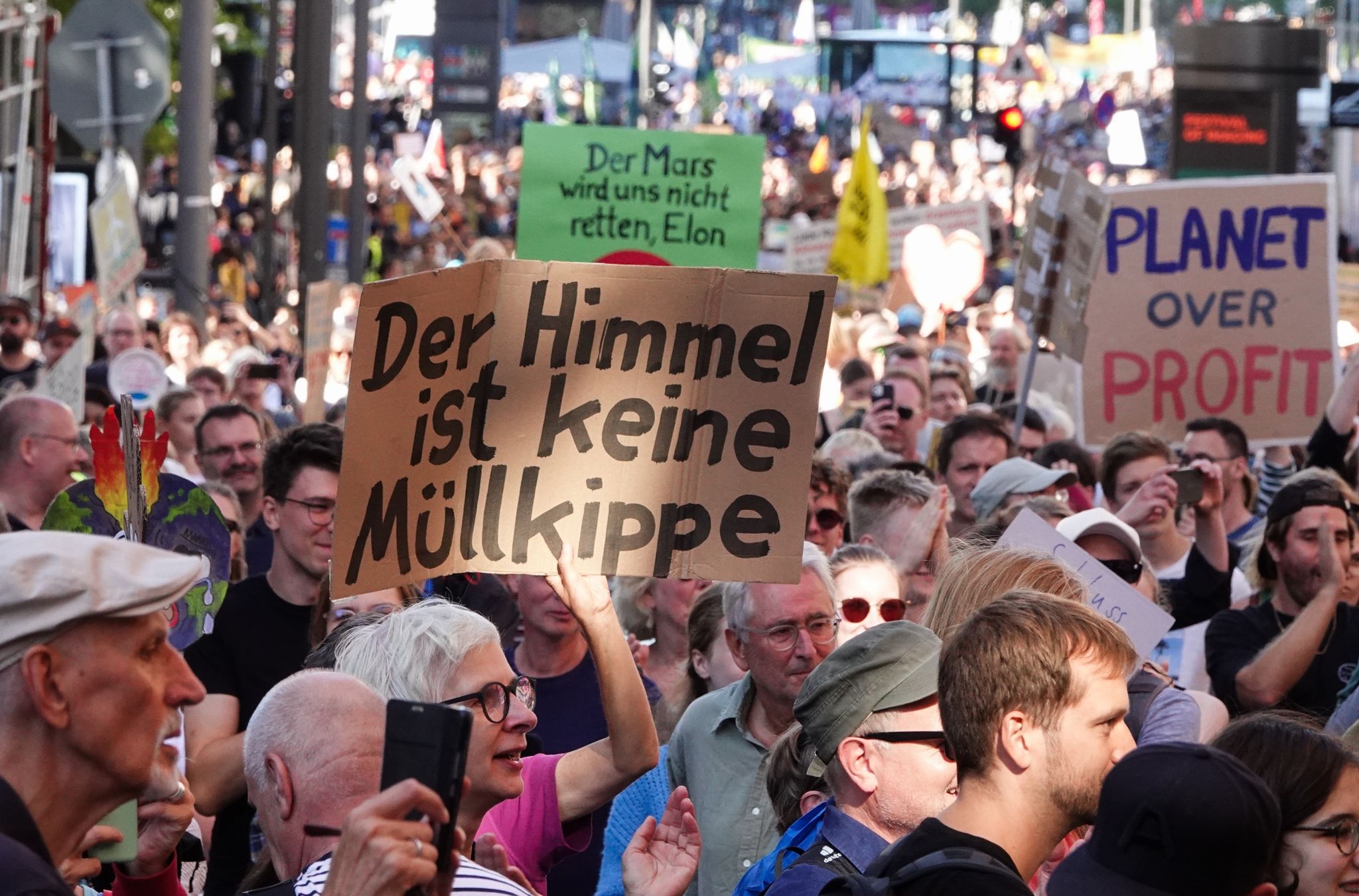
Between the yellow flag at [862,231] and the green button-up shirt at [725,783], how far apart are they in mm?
12355

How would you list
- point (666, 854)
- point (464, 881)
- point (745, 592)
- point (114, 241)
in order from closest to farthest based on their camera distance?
point (464, 881) → point (666, 854) → point (745, 592) → point (114, 241)

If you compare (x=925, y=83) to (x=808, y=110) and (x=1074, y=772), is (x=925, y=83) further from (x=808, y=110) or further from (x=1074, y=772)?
(x=1074, y=772)

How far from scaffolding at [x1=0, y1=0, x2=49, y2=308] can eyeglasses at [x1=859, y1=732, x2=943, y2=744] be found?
14.6 m

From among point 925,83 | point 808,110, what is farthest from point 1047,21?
point 808,110

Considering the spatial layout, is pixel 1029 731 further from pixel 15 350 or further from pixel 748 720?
pixel 15 350

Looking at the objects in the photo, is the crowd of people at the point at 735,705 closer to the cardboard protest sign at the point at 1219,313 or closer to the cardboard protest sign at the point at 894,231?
→ the cardboard protest sign at the point at 1219,313

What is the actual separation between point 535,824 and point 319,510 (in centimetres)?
171

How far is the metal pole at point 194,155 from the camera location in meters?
15.0

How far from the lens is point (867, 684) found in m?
3.45

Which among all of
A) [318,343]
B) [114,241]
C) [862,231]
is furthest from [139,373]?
[862,231]

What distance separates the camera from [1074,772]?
Result: 3.01 metres

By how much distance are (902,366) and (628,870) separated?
674 cm

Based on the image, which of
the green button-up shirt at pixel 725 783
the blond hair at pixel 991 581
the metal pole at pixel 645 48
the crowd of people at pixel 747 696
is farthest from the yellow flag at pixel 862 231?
the metal pole at pixel 645 48

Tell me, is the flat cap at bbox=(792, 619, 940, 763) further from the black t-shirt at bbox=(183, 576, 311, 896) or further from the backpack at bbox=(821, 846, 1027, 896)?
the black t-shirt at bbox=(183, 576, 311, 896)
